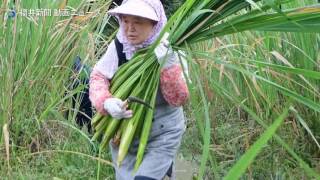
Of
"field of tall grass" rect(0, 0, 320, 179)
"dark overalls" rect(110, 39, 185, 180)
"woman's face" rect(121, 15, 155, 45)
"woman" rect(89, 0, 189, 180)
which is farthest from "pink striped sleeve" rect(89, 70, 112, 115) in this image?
"field of tall grass" rect(0, 0, 320, 179)

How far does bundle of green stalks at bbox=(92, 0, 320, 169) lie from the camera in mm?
1557

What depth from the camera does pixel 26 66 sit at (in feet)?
12.8

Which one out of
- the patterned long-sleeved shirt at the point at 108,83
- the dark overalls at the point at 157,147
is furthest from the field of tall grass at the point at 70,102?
the patterned long-sleeved shirt at the point at 108,83

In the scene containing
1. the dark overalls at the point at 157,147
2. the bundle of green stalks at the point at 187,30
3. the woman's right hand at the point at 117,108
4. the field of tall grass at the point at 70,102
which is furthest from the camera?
the field of tall grass at the point at 70,102

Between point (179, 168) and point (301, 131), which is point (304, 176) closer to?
point (301, 131)

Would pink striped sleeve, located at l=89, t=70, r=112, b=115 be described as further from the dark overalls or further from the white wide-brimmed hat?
the white wide-brimmed hat

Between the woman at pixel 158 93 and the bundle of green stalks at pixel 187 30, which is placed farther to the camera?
the woman at pixel 158 93

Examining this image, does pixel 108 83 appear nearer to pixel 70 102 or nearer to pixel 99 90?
pixel 99 90

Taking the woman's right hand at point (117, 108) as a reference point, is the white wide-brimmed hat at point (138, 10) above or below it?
above

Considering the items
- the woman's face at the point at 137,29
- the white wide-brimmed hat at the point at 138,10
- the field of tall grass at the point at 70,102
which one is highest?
the white wide-brimmed hat at the point at 138,10

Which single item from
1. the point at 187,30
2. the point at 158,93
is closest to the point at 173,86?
the point at 158,93

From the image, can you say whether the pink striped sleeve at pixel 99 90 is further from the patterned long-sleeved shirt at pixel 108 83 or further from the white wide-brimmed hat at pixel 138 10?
the white wide-brimmed hat at pixel 138 10

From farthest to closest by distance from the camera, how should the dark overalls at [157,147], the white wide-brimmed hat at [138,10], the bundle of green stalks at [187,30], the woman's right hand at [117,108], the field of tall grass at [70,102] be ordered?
the field of tall grass at [70,102] < the dark overalls at [157,147] < the white wide-brimmed hat at [138,10] < the woman's right hand at [117,108] < the bundle of green stalks at [187,30]

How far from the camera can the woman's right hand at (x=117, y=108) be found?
250cm
